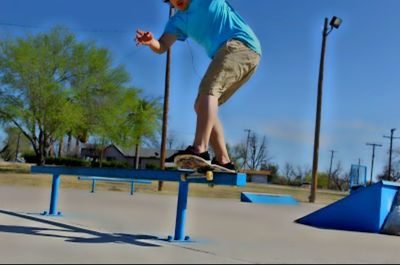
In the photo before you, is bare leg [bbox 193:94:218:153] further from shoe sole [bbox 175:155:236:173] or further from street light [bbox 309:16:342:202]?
street light [bbox 309:16:342:202]

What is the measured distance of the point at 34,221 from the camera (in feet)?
21.8

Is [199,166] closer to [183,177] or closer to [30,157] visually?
[183,177]

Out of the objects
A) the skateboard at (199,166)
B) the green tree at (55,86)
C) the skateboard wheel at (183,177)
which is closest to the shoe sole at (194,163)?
the skateboard at (199,166)

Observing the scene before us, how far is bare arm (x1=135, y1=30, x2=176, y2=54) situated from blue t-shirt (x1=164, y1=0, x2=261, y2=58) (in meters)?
0.29

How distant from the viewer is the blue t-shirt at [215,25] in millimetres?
5078

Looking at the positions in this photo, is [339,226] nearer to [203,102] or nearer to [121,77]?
[203,102]

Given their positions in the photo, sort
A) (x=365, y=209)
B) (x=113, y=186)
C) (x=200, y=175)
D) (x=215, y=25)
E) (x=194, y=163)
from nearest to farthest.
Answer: (x=194, y=163), (x=200, y=175), (x=215, y=25), (x=365, y=209), (x=113, y=186)

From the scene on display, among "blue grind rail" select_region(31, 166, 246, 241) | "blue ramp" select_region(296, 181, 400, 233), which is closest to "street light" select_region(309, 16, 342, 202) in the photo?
"blue ramp" select_region(296, 181, 400, 233)

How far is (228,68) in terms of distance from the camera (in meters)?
4.91

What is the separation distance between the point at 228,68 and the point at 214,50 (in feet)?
1.08

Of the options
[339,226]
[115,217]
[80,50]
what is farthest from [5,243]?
[80,50]

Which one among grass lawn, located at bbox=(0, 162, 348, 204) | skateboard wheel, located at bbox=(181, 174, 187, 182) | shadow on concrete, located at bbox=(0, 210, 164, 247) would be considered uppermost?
skateboard wheel, located at bbox=(181, 174, 187, 182)

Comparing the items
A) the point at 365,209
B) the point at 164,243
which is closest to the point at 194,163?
the point at 164,243

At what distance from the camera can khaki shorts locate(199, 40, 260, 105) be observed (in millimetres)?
4844
